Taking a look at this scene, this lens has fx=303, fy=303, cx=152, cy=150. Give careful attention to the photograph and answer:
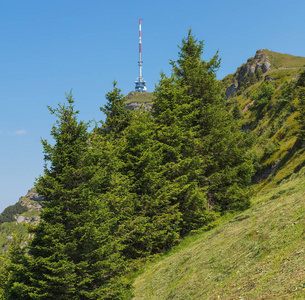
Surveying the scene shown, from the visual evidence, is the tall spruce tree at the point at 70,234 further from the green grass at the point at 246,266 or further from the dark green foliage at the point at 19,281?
the green grass at the point at 246,266

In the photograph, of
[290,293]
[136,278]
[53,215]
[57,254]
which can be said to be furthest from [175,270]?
[290,293]

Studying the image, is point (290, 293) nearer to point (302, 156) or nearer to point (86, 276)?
point (86, 276)

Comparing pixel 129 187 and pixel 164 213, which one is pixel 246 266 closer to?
pixel 164 213

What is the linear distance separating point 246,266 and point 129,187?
50.1ft

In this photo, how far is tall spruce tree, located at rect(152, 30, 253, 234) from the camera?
27672 mm

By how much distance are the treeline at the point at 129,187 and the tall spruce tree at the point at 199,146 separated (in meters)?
0.11

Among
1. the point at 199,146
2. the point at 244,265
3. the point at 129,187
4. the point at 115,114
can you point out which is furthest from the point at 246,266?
the point at 115,114

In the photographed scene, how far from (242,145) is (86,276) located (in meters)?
20.3

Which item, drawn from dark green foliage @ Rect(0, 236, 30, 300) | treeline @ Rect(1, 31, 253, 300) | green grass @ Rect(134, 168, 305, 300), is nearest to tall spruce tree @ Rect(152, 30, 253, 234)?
treeline @ Rect(1, 31, 253, 300)

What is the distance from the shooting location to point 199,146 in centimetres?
3053

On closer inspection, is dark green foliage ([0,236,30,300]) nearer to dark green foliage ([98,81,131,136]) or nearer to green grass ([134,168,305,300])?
green grass ([134,168,305,300])

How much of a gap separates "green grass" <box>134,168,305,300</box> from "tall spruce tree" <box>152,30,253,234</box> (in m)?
7.75

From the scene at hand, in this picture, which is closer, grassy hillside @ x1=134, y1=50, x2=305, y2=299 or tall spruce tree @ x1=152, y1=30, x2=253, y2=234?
grassy hillside @ x1=134, y1=50, x2=305, y2=299

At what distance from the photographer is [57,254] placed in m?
18.2
